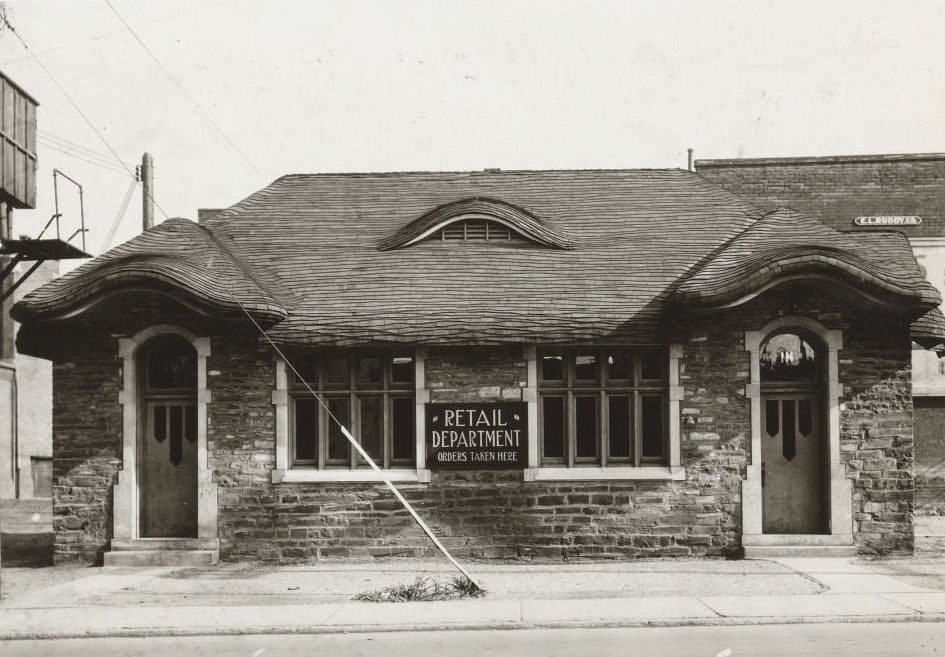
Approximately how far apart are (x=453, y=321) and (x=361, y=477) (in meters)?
2.53

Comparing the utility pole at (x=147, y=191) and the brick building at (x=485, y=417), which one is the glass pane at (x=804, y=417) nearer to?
the brick building at (x=485, y=417)

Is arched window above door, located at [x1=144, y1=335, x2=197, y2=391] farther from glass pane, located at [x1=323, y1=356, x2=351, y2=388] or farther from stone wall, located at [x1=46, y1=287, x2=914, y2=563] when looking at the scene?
glass pane, located at [x1=323, y1=356, x2=351, y2=388]

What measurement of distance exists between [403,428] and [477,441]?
3.66 ft

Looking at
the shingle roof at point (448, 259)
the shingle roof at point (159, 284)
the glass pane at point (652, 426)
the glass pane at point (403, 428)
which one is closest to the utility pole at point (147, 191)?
the shingle roof at point (448, 259)

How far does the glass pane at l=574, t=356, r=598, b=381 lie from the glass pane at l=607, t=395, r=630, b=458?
411mm

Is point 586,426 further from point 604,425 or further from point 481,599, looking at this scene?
point 481,599

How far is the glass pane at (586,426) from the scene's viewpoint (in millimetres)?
13867

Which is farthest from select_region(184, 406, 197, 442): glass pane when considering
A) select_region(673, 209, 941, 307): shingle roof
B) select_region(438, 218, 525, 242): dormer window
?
select_region(673, 209, 941, 307): shingle roof

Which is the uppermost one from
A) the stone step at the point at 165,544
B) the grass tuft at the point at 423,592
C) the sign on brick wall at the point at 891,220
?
the sign on brick wall at the point at 891,220

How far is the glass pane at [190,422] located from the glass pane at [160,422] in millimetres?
313

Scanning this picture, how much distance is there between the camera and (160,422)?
14.0 m

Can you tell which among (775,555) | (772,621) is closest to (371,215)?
(775,555)

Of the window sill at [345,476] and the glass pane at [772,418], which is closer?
the window sill at [345,476]

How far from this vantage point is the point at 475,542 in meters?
13.5
